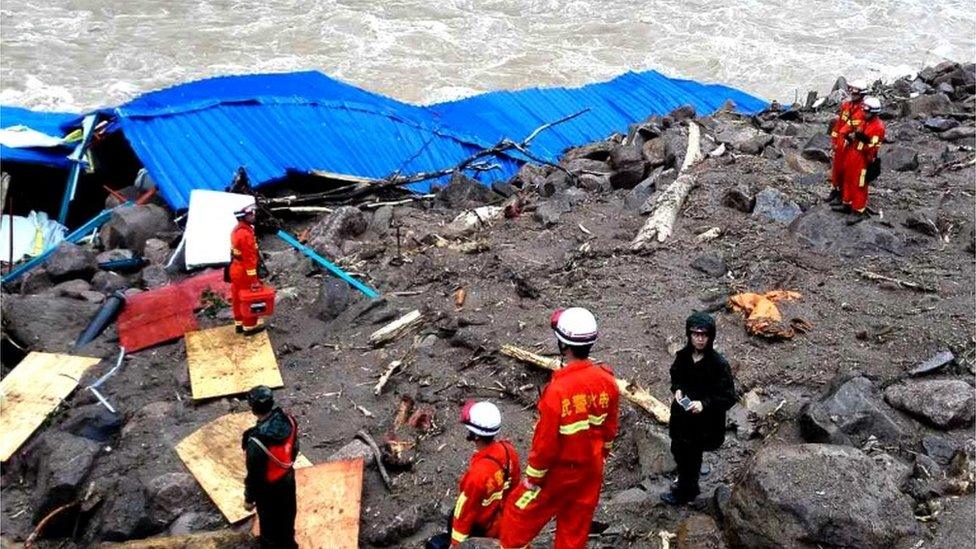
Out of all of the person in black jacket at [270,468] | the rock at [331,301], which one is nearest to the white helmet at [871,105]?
the rock at [331,301]

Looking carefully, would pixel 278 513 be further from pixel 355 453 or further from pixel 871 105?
pixel 871 105

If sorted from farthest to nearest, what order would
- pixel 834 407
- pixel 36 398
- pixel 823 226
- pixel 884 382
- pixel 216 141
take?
pixel 216 141, pixel 823 226, pixel 36 398, pixel 884 382, pixel 834 407

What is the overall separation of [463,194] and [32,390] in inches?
252

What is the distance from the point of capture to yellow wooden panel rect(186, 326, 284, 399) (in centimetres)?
819

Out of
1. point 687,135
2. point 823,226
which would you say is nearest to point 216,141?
point 687,135

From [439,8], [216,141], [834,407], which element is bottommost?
[439,8]

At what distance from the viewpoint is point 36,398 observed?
26.9 ft

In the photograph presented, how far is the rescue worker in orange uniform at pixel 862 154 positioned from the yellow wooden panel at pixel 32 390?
8331 mm

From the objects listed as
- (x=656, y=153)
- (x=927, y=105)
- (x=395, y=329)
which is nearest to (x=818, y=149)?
(x=656, y=153)

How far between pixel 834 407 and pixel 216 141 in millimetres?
9756

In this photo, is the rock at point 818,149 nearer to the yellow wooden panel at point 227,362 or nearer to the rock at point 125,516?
the yellow wooden panel at point 227,362

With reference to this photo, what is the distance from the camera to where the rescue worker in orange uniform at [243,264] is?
27.7 feet

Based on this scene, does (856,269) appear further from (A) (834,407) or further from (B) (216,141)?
→ (B) (216,141)

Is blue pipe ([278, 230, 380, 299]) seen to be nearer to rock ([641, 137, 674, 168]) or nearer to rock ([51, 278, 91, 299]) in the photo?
rock ([51, 278, 91, 299])
